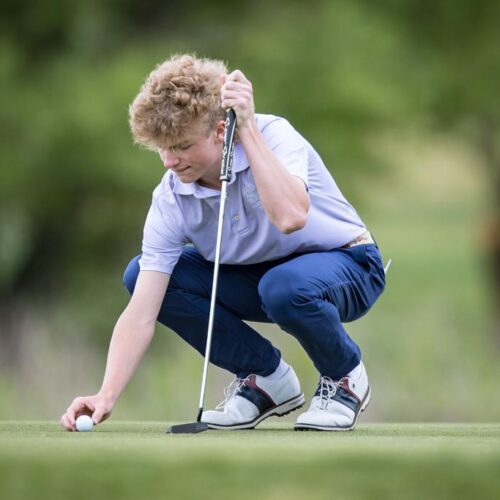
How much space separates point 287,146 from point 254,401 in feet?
2.86

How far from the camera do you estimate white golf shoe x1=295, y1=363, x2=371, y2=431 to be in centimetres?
416

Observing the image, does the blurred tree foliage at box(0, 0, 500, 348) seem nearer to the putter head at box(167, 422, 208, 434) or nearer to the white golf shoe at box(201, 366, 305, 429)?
the white golf shoe at box(201, 366, 305, 429)

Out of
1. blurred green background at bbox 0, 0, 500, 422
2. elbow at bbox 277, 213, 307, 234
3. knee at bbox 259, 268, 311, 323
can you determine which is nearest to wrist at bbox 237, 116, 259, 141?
elbow at bbox 277, 213, 307, 234

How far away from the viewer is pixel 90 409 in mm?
4004

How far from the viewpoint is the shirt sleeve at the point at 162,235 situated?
409cm

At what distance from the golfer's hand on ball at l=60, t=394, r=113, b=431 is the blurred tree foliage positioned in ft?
24.2

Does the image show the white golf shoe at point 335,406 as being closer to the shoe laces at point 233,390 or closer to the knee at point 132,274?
the shoe laces at point 233,390

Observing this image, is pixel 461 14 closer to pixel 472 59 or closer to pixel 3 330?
pixel 472 59

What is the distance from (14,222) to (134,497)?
10.3 m

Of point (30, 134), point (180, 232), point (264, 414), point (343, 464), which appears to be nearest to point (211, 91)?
point (180, 232)

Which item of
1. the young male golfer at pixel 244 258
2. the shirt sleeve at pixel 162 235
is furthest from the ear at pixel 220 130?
the shirt sleeve at pixel 162 235

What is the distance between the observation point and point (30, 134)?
37.7ft

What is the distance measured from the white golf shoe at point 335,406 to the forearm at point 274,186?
1.99ft

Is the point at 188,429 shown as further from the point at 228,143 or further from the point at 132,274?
the point at 228,143
